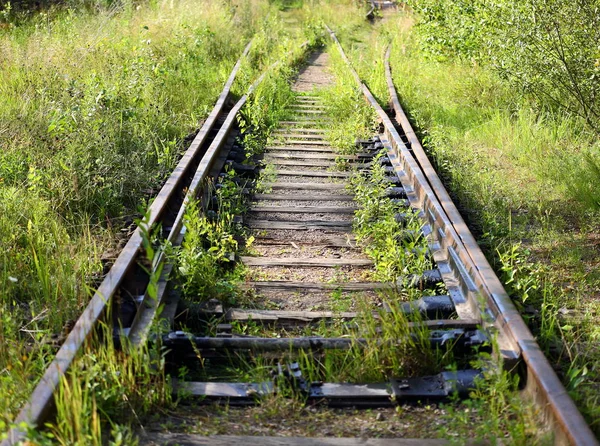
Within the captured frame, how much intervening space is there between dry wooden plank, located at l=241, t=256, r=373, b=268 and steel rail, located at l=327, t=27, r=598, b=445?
0.55 metres

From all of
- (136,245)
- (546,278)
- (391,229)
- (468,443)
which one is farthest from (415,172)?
(468,443)

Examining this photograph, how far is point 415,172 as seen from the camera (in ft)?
20.0

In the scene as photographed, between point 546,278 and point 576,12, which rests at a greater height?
point 576,12

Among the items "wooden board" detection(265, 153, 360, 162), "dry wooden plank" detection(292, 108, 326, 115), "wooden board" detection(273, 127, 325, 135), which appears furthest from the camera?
"dry wooden plank" detection(292, 108, 326, 115)

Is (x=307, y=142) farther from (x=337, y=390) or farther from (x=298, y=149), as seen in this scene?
(x=337, y=390)

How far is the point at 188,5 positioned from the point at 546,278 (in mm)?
12116

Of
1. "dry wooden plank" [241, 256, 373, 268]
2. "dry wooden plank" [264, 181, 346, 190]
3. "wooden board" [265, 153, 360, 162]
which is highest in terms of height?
"dry wooden plank" [241, 256, 373, 268]

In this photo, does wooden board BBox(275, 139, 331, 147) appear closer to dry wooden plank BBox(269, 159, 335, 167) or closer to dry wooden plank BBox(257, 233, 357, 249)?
dry wooden plank BBox(269, 159, 335, 167)

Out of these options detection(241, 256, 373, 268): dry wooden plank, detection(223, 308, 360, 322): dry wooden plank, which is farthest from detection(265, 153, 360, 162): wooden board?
detection(223, 308, 360, 322): dry wooden plank

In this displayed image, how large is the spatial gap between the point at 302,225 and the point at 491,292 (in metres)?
2.14

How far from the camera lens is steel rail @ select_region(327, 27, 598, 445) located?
107 inches

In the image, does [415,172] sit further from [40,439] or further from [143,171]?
[40,439]

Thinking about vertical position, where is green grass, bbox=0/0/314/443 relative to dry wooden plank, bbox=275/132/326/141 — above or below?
above

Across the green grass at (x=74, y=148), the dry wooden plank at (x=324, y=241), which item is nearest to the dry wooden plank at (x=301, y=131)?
the green grass at (x=74, y=148)
